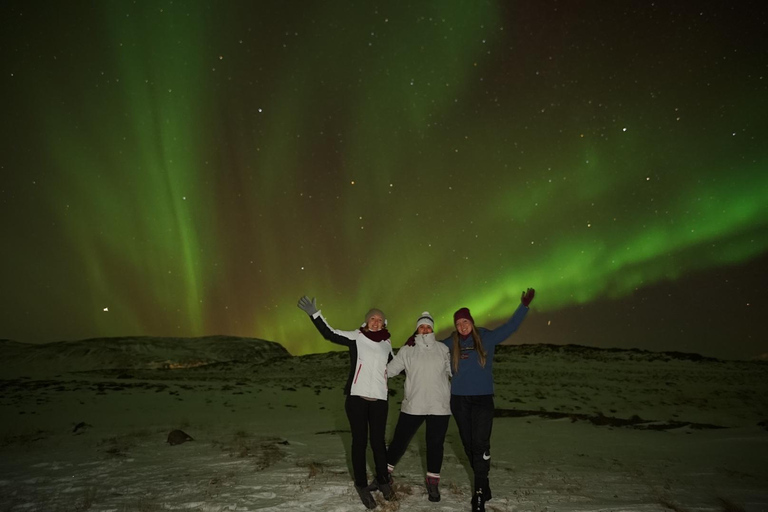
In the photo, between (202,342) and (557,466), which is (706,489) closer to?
(557,466)

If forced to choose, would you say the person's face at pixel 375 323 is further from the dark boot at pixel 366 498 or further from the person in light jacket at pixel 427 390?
the dark boot at pixel 366 498

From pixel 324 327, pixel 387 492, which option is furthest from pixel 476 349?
pixel 387 492

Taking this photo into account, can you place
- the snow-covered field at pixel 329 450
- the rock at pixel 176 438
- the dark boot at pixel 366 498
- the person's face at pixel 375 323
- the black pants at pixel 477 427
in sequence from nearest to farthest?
the black pants at pixel 477 427, the dark boot at pixel 366 498, the person's face at pixel 375 323, the snow-covered field at pixel 329 450, the rock at pixel 176 438

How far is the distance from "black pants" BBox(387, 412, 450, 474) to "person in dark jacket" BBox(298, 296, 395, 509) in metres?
0.25

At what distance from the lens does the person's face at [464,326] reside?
227 inches

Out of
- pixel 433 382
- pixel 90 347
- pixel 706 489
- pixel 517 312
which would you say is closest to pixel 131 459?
pixel 433 382

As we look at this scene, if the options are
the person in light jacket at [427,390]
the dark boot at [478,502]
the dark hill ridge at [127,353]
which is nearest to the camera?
the dark boot at [478,502]

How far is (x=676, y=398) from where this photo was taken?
24.8 metres

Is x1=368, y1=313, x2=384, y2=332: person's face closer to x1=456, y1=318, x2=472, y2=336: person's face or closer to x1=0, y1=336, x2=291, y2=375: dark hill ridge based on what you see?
x1=456, y1=318, x2=472, y2=336: person's face

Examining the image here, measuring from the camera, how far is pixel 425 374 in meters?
5.70

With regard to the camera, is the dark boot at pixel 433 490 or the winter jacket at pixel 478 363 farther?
the dark boot at pixel 433 490

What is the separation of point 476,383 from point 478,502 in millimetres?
1234

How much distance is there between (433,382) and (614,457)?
23.3ft

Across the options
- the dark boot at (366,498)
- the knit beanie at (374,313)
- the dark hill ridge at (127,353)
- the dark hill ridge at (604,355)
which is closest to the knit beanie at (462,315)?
the knit beanie at (374,313)
